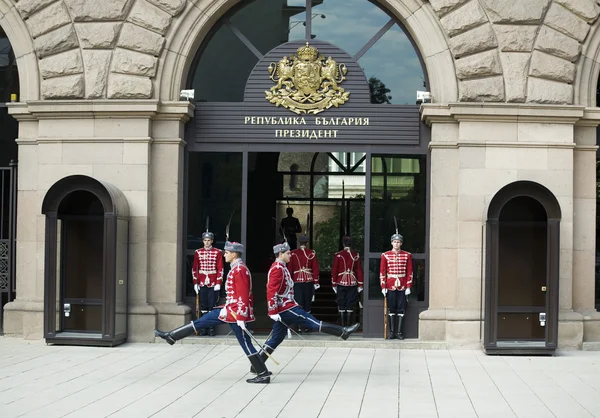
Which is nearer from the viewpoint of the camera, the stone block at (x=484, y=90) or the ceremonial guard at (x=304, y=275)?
the stone block at (x=484, y=90)

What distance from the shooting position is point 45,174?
1631 centimetres

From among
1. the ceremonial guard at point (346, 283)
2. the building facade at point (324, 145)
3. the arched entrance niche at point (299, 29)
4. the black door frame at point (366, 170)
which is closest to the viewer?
the building facade at point (324, 145)

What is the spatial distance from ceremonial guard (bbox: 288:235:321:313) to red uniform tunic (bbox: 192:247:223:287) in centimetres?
193

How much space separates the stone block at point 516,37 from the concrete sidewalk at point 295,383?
196 inches

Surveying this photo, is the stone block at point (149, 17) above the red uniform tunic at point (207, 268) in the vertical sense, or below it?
above

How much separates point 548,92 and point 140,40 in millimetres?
6852

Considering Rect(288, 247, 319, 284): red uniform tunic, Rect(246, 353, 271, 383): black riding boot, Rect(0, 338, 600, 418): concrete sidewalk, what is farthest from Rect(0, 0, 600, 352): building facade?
Rect(246, 353, 271, 383): black riding boot

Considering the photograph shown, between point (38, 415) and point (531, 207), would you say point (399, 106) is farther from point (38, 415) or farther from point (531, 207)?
point (38, 415)

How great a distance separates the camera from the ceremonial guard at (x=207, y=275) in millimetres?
16469

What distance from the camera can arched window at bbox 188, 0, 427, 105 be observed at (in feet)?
54.7

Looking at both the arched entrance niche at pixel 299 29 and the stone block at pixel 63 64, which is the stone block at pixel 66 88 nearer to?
the stone block at pixel 63 64

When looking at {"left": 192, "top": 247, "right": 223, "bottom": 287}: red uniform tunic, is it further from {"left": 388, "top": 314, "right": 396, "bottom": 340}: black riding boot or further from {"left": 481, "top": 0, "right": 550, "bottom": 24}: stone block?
{"left": 481, "top": 0, "right": 550, "bottom": 24}: stone block

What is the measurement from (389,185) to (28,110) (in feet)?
20.7

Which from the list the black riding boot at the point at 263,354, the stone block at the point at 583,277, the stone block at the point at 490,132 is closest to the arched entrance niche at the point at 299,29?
the stone block at the point at 490,132
